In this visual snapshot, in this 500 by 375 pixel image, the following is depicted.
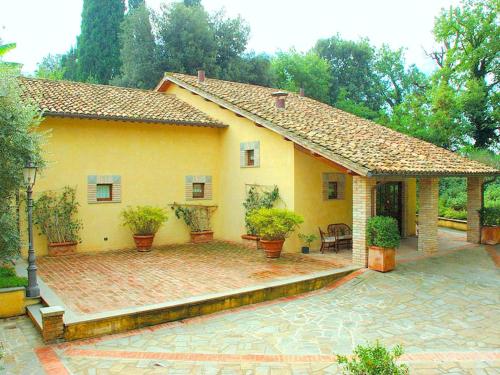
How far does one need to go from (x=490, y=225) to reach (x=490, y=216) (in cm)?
31

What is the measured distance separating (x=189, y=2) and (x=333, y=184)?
77.6 feet

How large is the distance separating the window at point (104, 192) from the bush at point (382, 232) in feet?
26.2

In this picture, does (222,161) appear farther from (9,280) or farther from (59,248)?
(9,280)

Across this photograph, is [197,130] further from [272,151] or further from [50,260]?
[50,260]

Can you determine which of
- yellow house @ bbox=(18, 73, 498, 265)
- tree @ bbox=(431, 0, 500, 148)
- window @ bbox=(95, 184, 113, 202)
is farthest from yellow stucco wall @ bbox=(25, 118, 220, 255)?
tree @ bbox=(431, 0, 500, 148)

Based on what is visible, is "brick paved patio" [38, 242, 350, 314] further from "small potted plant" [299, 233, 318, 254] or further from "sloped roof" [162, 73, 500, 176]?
"sloped roof" [162, 73, 500, 176]

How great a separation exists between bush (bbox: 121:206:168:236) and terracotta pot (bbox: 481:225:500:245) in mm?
10814

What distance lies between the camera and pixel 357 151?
11992 mm

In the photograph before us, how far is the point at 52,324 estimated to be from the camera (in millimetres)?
6773

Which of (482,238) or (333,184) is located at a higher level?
(333,184)

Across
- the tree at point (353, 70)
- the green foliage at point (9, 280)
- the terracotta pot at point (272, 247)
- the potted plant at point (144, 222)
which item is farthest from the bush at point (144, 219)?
the tree at point (353, 70)

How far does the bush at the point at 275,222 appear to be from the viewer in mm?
11820

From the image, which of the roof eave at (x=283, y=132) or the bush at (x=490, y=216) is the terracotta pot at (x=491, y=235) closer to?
the bush at (x=490, y=216)

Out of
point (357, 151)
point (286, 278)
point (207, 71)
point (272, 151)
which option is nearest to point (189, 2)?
point (207, 71)
